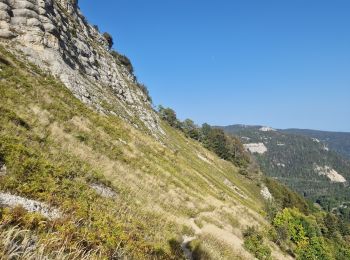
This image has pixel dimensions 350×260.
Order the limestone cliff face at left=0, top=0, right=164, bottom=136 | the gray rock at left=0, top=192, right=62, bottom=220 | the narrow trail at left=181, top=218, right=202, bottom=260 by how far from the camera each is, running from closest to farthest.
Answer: the gray rock at left=0, top=192, right=62, bottom=220, the narrow trail at left=181, top=218, right=202, bottom=260, the limestone cliff face at left=0, top=0, right=164, bottom=136

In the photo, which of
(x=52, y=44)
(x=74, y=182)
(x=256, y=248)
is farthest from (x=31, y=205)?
(x=52, y=44)

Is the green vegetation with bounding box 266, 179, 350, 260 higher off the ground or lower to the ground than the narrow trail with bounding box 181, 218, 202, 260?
lower

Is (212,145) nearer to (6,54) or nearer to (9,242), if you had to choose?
(6,54)

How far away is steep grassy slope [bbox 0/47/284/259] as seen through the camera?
867 centimetres

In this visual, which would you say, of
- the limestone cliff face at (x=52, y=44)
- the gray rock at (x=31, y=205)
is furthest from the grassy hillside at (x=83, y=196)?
the limestone cliff face at (x=52, y=44)

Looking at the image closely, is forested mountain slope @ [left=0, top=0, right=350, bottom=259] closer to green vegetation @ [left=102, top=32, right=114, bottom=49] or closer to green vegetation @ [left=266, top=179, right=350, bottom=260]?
green vegetation @ [left=266, top=179, right=350, bottom=260]

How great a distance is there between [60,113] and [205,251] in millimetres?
15529

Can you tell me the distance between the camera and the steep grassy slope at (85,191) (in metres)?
8.67

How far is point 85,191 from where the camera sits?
1353cm

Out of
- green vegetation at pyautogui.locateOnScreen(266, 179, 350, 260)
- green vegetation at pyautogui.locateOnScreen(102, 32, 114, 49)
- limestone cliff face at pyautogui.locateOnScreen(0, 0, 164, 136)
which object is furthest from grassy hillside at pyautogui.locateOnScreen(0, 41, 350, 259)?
green vegetation at pyautogui.locateOnScreen(102, 32, 114, 49)

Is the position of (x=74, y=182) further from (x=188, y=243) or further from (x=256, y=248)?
(x=256, y=248)

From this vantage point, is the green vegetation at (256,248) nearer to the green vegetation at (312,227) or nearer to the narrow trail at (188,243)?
the narrow trail at (188,243)

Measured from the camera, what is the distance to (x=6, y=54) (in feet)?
103

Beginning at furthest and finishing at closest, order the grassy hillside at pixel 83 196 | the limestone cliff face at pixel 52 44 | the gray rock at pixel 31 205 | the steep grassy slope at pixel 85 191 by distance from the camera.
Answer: the limestone cliff face at pixel 52 44
the gray rock at pixel 31 205
the steep grassy slope at pixel 85 191
the grassy hillside at pixel 83 196
